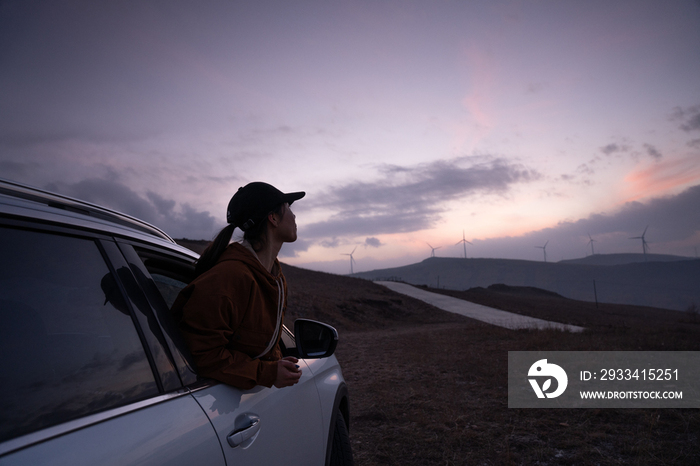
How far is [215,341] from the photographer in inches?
64.3

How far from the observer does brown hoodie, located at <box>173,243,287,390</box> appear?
5.34 ft

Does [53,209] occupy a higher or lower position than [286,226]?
lower

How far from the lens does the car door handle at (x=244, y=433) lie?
55.8 inches

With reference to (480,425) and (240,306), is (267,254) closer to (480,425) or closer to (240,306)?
(240,306)

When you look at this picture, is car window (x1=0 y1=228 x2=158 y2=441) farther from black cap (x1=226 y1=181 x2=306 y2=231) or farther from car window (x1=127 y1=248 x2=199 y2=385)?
black cap (x1=226 y1=181 x2=306 y2=231)

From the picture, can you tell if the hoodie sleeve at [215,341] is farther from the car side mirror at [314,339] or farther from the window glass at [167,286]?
the car side mirror at [314,339]

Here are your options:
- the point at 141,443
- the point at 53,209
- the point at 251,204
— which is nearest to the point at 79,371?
the point at 141,443

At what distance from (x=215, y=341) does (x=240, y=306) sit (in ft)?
0.63

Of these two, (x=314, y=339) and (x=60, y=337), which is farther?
(x=314, y=339)

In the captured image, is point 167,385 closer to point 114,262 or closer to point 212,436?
point 212,436

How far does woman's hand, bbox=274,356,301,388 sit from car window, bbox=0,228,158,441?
1.81 ft

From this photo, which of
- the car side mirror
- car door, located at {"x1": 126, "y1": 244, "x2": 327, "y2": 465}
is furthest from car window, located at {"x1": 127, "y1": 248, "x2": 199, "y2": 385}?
the car side mirror

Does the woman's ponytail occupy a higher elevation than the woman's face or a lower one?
lower

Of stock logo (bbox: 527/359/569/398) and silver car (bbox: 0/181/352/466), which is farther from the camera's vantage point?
stock logo (bbox: 527/359/569/398)
